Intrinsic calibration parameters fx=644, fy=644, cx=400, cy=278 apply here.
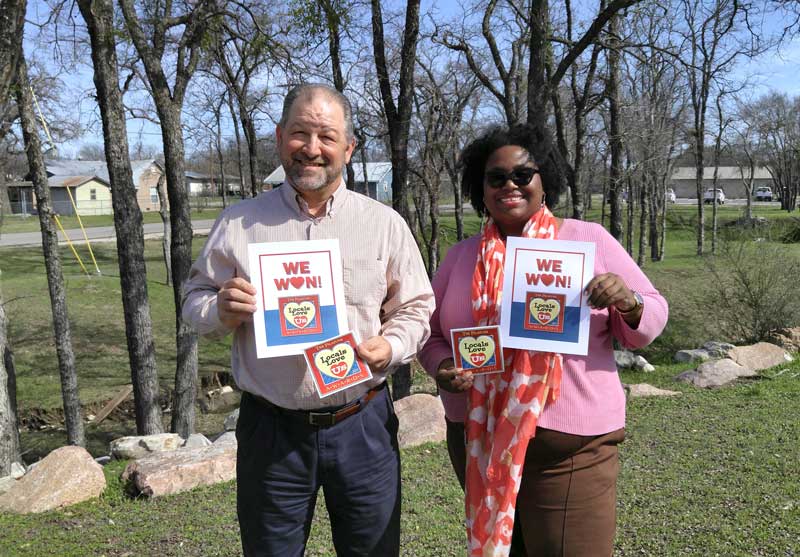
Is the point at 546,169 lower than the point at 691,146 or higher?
lower

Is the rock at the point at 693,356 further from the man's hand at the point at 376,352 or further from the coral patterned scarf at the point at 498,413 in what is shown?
the man's hand at the point at 376,352

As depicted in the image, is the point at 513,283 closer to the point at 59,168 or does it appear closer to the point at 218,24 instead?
the point at 218,24

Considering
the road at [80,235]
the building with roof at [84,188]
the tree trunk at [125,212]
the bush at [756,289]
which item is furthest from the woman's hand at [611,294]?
the building with roof at [84,188]

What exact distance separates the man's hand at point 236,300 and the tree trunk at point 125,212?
6.62 m

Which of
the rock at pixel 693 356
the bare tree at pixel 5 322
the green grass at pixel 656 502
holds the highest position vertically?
the bare tree at pixel 5 322

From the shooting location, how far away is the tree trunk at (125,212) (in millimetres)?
8078

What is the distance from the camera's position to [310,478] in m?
2.36

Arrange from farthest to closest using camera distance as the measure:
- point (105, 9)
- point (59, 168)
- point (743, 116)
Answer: point (59, 168) → point (743, 116) → point (105, 9)

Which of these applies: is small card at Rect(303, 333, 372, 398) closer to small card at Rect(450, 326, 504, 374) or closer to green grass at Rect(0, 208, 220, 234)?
small card at Rect(450, 326, 504, 374)

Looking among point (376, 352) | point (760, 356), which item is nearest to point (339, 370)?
point (376, 352)

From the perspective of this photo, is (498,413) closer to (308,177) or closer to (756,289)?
(308,177)

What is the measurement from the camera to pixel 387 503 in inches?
96.6

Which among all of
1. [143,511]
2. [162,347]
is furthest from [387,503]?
[162,347]

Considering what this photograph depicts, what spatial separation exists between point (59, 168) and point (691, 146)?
5363cm
